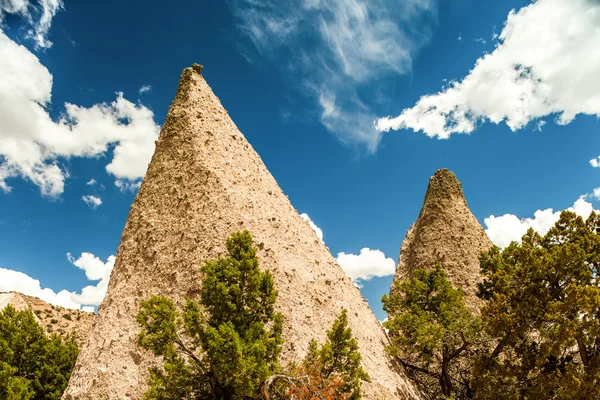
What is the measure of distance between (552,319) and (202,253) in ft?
39.8

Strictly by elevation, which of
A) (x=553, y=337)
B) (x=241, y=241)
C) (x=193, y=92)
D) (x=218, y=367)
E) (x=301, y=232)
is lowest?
(x=218, y=367)

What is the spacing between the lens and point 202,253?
15.0m

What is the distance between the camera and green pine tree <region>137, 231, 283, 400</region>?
9648 mm

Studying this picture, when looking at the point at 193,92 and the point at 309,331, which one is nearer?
the point at 309,331

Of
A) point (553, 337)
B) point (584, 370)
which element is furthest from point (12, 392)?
point (584, 370)

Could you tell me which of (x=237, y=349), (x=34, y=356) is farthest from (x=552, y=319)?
(x=34, y=356)

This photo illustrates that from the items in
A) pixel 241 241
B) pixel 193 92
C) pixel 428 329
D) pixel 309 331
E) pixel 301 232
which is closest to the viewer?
pixel 241 241

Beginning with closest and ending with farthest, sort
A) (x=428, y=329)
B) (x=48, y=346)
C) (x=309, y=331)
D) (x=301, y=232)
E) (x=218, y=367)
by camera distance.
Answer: (x=218, y=367) < (x=309, y=331) < (x=428, y=329) < (x=48, y=346) < (x=301, y=232)

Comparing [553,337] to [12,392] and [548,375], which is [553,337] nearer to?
[548,375]

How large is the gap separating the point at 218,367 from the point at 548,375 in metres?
11.3

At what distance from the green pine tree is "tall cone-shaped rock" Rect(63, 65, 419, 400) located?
2.67 meters

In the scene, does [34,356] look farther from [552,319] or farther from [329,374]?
[552,319]

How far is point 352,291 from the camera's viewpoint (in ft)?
62.6

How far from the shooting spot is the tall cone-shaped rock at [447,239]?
2725cm
